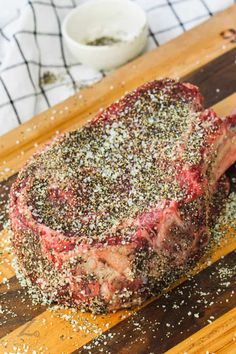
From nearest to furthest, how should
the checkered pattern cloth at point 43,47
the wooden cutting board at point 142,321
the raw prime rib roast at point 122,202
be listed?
the raw prime rib roast at point 122,202 < the wooden cutting board at point 142,321 < the checkered pattern cloth at point 43,47

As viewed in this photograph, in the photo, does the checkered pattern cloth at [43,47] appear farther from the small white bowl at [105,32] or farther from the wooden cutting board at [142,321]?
the wooden cutting board at [142,321]

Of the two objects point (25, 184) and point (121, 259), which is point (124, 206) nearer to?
point (121, 259)

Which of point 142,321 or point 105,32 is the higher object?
point 105,32

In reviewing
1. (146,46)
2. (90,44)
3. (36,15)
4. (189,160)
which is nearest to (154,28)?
(146,46)

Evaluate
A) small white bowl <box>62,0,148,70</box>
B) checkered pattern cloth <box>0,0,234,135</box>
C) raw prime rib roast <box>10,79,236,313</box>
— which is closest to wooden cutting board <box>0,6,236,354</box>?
raw prime rib roast <box>10,79,236,313</box>

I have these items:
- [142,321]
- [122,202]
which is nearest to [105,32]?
[122,202]

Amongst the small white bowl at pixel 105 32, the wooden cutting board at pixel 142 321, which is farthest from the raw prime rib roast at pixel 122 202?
the small white bowl at pixel 105 32

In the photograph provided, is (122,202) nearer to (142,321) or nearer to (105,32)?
(142,321)
